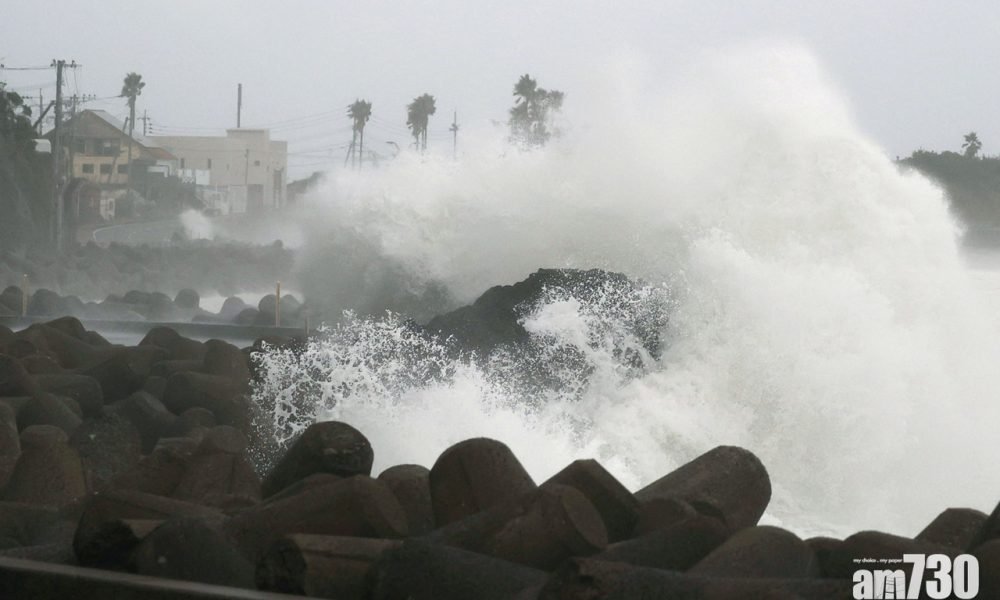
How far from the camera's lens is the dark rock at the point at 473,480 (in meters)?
5.12

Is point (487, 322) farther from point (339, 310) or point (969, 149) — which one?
point (969, 149)

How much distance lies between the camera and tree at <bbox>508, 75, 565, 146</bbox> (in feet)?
70.2

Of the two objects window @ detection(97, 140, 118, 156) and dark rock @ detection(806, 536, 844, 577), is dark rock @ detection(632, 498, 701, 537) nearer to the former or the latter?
dark rock @ detection(806, 536, 844, 577)

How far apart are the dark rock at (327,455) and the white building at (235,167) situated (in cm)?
4136

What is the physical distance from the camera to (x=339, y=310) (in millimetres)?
21688

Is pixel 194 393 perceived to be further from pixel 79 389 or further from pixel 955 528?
pixel 955 528

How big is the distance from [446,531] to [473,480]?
0.51 m

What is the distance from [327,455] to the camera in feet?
18.8

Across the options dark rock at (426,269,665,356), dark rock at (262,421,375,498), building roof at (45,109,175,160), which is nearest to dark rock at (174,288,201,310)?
dark rock at (426,269,665,356)

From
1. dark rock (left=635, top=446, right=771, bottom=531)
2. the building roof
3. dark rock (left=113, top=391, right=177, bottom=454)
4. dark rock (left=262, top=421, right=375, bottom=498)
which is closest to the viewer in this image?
dark rock (left=635, top=446, right=771, bottom=531)

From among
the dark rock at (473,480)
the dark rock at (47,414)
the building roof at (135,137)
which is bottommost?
the dark rock at (473,480)

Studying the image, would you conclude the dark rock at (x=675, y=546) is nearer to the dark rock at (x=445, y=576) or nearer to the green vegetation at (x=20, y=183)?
the dark rock at (x=445, y=576)

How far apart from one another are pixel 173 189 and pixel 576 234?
40.2 m

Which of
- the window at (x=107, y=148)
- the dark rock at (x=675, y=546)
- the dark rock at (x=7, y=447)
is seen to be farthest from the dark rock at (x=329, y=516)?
the window at (x=107, y=148)
